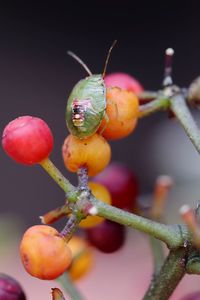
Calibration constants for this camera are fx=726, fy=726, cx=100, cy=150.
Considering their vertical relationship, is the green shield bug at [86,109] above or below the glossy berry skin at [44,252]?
above

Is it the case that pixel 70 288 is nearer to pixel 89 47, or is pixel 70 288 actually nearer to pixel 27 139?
pixel 27 139

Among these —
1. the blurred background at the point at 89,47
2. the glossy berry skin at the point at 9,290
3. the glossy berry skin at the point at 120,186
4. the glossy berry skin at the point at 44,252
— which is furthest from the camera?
the blurred background at the point at 89,47

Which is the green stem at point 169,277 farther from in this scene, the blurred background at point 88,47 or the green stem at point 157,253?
the blurred background at point 88,47

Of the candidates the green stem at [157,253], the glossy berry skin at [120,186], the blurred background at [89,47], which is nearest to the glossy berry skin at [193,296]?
the green stem at [157,253]

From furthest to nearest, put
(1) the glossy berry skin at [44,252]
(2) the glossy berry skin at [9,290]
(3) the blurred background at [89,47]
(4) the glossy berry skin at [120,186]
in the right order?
(3) the blurred background at [89,47], (4) the glossy berry skin at [120,186], (2) the glossy berry skin at [9,290], (1) the glossy berry skin at [44,252]

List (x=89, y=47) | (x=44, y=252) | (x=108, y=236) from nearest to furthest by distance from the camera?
(x=44, y=252)
(x=108, y=236)
(x=89, y=47)

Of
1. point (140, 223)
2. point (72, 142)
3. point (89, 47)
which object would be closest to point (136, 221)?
point (140, 223)

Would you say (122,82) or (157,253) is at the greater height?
(122,82)

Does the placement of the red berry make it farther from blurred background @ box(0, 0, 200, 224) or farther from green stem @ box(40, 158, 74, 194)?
blurred background @ box(0, 0, 200, 224)
